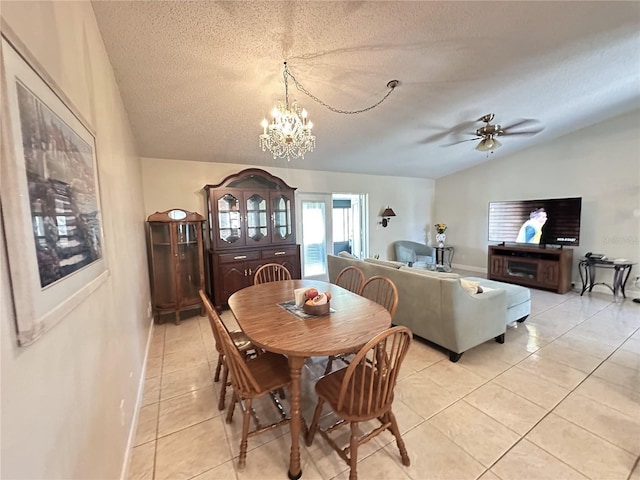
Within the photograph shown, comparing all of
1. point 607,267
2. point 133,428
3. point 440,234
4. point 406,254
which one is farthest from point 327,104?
point 607,267

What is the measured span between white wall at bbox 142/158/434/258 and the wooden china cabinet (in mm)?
330

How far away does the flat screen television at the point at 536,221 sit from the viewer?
4.55 meters

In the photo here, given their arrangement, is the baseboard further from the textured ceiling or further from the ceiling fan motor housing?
the ceiling fan motor housing

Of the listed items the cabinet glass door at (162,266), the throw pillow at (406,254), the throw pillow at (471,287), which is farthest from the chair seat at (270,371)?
the throw pillow at (406,254)

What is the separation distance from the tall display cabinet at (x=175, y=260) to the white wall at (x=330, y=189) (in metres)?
0.50

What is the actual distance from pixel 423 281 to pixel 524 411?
1.18 metres

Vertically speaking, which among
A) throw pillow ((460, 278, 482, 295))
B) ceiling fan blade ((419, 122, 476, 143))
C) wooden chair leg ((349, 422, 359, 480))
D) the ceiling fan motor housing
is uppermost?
ceiling fan blade ((419, 122, 476, 143))

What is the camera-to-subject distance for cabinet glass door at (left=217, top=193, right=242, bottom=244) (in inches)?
157

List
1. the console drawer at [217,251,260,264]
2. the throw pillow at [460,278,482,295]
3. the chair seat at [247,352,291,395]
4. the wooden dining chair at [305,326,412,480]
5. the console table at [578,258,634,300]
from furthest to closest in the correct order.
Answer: the console table at [578,258,634,300] < the console drawer at [217,251,260,264] < the throw pillow at [460,278,482,295] < the chair seat at [247,352,291,395] < the wooden dining chair at [305,326,412,480]

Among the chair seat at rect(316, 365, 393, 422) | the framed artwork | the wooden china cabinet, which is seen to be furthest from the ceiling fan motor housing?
the framed artwork

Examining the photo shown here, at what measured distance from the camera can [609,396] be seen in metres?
2.07

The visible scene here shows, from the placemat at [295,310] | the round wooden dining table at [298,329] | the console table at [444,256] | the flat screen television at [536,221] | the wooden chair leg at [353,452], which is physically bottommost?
the wooden chair leg at [353,452]

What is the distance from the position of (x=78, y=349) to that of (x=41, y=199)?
1.88ft

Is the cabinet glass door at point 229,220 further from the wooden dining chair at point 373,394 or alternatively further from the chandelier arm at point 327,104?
the wooden dining chair at point 373,394
